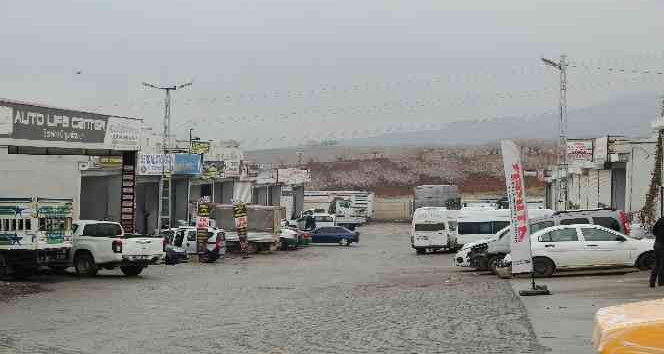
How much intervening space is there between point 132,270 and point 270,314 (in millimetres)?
13337

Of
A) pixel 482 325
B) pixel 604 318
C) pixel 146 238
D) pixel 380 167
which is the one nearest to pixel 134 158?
pixel 146 238

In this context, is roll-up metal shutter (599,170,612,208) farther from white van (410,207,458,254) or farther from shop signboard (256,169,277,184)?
shop signboard (256,169,277,184)

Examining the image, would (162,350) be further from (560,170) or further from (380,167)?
(380,167)

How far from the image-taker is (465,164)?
173 m

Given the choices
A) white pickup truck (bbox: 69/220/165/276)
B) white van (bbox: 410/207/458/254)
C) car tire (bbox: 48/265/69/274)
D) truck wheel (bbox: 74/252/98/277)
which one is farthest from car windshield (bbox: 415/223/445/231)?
truck wheel (bbox: 74/252/98/277)

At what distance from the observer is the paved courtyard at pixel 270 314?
1483 cm

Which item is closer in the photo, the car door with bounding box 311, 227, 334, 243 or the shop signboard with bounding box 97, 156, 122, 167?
the shop signboard with bounding box 97, 156, 122, 167

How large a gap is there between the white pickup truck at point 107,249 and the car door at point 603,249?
12861mm

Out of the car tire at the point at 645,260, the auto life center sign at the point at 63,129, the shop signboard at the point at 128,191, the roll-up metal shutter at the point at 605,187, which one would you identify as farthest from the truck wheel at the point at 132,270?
the roll-up metal shutter at the point at 605,187

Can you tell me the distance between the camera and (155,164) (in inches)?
2133

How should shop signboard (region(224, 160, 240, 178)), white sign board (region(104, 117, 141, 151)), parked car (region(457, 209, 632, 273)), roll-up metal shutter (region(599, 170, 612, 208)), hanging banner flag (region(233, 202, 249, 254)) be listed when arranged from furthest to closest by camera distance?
1. shop signboard (region(224, 160, 240, 178))
2. roll-up metal shutter (region(599, 170, 612, 208))
3. hanging banner flag (region(233, 202, 249, 254))
4. white sign board (region(104, 117, 141, 151))
5. parked car (region(457, 209, 632, 273))

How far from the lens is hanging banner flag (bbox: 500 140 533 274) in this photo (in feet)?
73.3

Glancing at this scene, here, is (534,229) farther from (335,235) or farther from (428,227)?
(335,235)

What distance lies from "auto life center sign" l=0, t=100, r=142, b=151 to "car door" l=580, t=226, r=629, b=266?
52.0 ft
